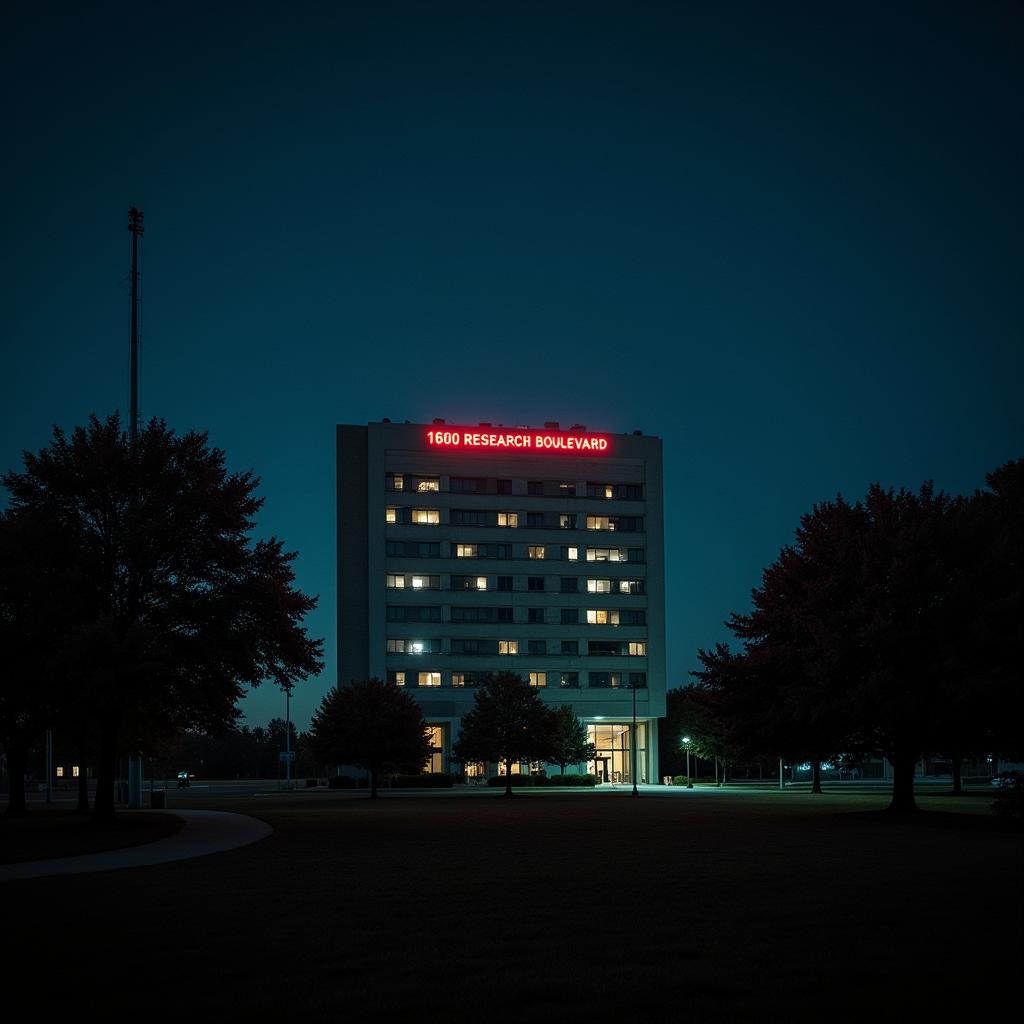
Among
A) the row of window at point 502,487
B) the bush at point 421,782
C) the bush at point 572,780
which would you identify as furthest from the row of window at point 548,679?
the row of window at point 502,487

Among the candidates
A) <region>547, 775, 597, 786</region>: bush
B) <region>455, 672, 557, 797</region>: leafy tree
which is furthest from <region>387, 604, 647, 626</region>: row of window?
<region>455, 672, 557, 797</region>: leafy tree

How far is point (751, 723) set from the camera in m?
39.7

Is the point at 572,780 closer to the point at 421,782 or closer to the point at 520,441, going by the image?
the point at 421,782

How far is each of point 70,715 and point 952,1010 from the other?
3133cm

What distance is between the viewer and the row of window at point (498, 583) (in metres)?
115

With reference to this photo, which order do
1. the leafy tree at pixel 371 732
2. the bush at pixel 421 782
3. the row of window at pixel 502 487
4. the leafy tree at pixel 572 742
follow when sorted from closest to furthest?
the leafy tree at pixel 371 732
the leafy tree at pixel 572 742
the bush at pixel 421 782
the row of window at pixel 502 487

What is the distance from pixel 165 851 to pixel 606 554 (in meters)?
96.5

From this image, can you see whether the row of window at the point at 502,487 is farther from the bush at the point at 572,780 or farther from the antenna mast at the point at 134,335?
the antenna mast at the point at 134,335

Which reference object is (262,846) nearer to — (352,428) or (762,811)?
(762,811)

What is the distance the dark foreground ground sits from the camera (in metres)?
9.50

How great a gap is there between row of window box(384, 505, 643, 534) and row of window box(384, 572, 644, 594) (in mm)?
5668

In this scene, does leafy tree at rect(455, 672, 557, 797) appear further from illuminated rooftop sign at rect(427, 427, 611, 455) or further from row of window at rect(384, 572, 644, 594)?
illuminated rooftop sign at rect(427, 427, 611, 455)

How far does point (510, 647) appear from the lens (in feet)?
381

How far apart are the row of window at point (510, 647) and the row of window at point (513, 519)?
12429 millimetres
